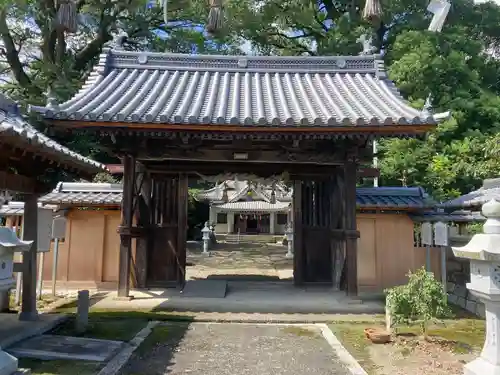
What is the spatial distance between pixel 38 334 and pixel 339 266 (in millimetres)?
6704

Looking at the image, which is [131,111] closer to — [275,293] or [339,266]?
[275,293]

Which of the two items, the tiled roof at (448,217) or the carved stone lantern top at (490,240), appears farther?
the tiled roof at (448,217)

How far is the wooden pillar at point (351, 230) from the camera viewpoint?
9062mm

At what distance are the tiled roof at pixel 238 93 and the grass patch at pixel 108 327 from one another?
3.59 metres

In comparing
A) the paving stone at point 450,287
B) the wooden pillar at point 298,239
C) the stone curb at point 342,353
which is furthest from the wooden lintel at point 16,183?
the paving stone at point 450,287

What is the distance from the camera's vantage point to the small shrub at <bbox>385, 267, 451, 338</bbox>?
614 centimetres

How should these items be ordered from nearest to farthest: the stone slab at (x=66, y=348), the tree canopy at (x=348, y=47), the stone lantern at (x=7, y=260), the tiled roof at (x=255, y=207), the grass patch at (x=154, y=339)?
1. the stone lantern at (x=7, y=260)
2. the stone slab at (x=66, y=348)
3. the grass patch at (x=154, y=339)
4. the tree canopy at (x=348, y=47)
5. the tiled roof at (x=255, y=207)

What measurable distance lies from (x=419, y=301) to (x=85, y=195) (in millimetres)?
8124

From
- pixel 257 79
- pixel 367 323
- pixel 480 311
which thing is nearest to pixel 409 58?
pixel 257 79

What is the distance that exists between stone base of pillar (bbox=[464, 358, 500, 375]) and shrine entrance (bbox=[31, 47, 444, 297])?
4725 mm

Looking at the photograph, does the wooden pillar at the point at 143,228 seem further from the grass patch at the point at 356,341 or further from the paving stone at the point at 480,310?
the paving stone at the point at 480,310

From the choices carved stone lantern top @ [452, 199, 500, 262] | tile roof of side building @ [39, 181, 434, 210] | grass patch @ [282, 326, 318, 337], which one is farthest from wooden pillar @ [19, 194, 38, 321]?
carved stone lantern top @ [452, 199, 500, 262]

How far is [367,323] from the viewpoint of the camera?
24.6 feet

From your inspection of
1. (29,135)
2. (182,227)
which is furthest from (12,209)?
(29,135)
